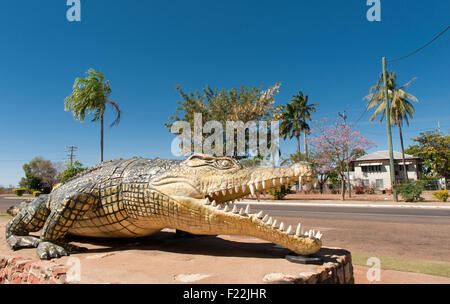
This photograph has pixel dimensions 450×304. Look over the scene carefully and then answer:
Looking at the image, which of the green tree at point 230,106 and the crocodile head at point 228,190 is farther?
the green tree at point 230,106

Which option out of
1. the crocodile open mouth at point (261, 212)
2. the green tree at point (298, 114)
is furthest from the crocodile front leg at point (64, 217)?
the green tree at point (298, 114)

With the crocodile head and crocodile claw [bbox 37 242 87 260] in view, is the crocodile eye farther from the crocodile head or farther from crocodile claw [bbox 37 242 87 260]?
crocodile claw [bbox 37 242 87 260]

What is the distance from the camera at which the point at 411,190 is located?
18.7 m

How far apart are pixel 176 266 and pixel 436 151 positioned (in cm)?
4280

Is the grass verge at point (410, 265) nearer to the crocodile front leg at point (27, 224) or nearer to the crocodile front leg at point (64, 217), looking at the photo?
the crocodile front leg at point (64, 217)

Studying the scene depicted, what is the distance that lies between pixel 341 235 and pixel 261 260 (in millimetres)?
4864

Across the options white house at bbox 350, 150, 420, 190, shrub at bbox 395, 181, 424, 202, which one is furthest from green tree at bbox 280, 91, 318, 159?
shrub at bbox 395, 181, 424, 202

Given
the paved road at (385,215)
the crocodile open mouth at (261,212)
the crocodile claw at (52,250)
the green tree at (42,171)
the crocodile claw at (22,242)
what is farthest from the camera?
the green tree at (42,171)

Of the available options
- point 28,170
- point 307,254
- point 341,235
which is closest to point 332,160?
point 341,235

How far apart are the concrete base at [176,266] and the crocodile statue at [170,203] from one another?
23 cm

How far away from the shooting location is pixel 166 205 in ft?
10.1

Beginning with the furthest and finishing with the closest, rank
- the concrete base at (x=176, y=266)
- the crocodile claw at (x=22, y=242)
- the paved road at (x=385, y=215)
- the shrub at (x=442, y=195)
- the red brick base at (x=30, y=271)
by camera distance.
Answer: the shrub at (x=442, y=195), the paved road at (x=385, y=215), the crocodile claw at (x=22, y=242), the red brick base at (x=30, y=271), the concrete base at (x=176, y=266)

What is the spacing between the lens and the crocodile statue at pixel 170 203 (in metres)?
2.76

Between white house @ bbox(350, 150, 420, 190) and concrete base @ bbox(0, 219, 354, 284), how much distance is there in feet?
128
